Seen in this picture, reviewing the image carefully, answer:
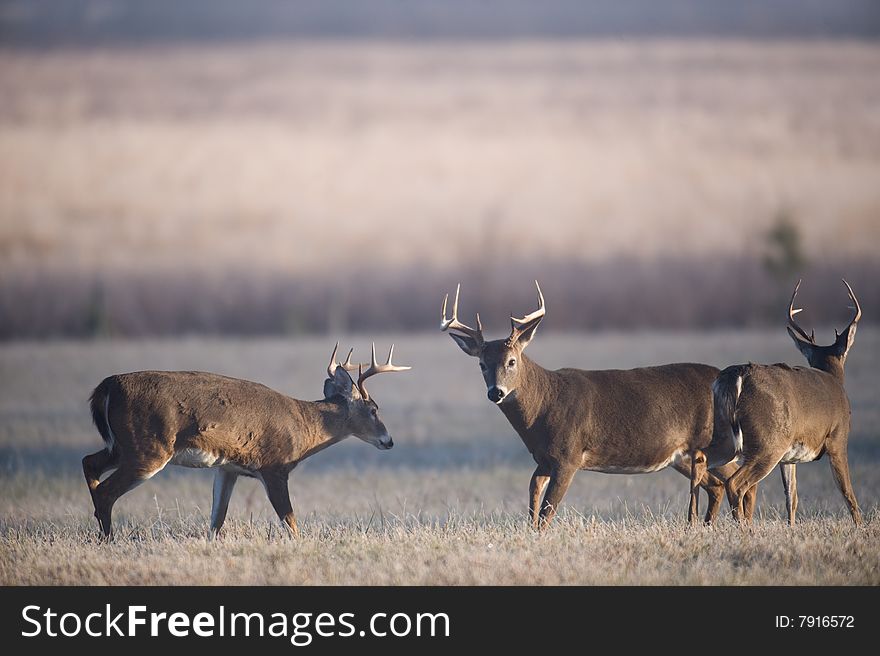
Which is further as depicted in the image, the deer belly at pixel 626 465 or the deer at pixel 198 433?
the deer belly at pixel 626 465

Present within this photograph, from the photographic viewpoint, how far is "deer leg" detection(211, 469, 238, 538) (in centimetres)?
1355

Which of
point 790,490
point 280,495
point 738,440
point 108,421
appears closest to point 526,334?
point 738,440

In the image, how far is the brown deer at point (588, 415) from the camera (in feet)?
44.5

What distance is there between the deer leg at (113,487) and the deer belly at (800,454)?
6161mm

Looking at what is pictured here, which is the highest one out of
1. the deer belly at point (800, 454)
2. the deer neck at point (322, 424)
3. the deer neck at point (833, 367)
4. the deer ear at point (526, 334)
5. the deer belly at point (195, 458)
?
the deer ear at point (526, 334)

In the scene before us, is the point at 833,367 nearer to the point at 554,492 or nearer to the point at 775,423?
the point at 775,423

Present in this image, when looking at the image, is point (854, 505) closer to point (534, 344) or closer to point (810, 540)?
point (810, 540)

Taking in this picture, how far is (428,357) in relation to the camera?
153ft

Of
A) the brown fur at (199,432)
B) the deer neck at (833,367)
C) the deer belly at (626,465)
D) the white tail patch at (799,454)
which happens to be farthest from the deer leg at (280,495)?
the deer neck at (833,367)

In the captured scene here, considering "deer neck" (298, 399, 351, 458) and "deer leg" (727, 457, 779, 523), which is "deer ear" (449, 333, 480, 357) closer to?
"deer neck" (298, 399, 351, 458)

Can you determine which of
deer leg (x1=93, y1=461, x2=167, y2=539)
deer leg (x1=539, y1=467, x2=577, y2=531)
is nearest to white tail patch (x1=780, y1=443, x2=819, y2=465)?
deer leg (x1=539, y1=467, x2=577, y2=531)

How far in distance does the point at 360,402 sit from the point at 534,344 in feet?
113

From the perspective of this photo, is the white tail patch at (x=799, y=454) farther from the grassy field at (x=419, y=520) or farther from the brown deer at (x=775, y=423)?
the grassy field at (x=419, y=520)

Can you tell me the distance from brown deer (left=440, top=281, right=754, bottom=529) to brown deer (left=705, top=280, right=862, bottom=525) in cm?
34
